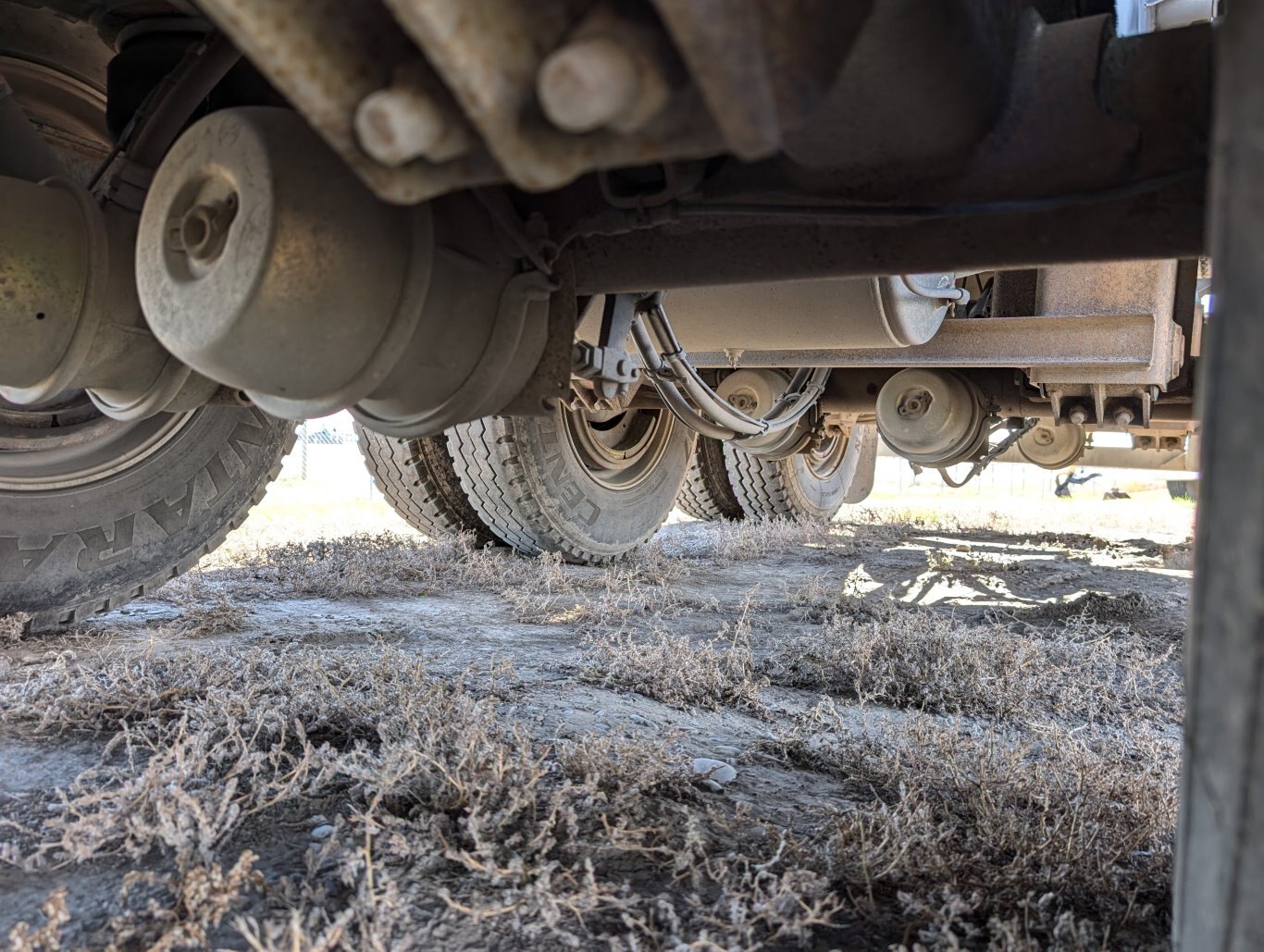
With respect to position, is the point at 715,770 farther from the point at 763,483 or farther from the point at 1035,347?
the point at 763,483

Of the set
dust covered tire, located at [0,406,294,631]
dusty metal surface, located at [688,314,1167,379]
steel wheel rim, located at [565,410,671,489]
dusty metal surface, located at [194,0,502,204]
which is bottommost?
dust covered tire, located at [0,406,294,631]

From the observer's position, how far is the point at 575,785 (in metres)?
1.54

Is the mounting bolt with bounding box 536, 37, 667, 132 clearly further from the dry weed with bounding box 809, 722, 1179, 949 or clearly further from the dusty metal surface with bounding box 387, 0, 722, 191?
the dry weed with bounding box 809, 722, 1179, 949

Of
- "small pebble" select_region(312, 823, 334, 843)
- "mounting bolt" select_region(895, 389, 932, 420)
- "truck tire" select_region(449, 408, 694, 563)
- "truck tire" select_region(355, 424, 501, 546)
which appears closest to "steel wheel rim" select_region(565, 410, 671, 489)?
"truck tire" select_region(449, 408, 694, 563)

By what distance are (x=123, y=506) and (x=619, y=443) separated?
3.01m

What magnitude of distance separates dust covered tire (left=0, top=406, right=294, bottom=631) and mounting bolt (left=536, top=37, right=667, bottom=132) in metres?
2.09

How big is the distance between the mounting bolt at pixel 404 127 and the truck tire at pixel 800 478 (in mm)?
5265

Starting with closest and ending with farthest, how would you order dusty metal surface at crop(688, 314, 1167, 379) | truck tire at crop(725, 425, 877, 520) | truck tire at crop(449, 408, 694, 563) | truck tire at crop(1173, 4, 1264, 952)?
1. truck tire at crop(1173, 4, 1264, 952)
2. dusty metal surface at crop(688, 314, 1167, 379)
3. truck tire at crop(449, 408, 694, 563)
4. truck tire at crop(725, 425, 877, 520)

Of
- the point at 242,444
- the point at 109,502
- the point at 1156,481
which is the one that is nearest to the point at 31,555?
the point at 109,502

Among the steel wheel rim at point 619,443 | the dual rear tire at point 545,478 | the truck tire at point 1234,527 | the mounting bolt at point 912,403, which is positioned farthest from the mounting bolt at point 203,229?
the mounting bolt at point 912,403

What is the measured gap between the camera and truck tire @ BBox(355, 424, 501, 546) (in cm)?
434

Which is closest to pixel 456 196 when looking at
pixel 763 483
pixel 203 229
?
pixel 203 229

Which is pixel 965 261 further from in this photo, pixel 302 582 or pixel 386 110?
pixel 302 582

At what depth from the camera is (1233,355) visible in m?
0.61
